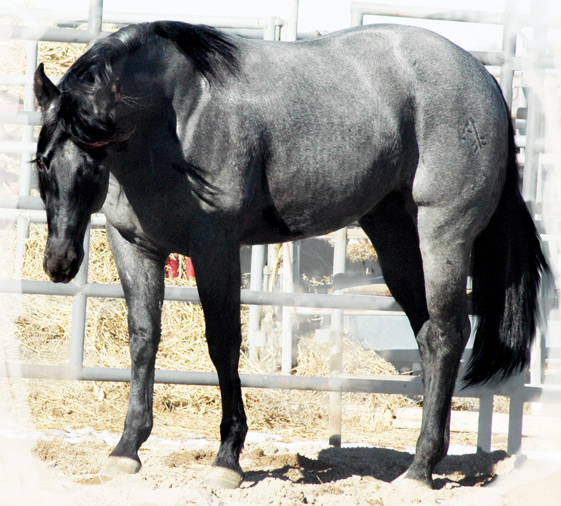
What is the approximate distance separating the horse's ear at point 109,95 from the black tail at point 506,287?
1.66m

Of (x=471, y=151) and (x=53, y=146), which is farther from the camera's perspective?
(x=471, y=151)

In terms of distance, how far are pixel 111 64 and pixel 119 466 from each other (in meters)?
1.34

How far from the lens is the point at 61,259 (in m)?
2.30

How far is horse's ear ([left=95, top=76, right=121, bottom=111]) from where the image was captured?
2.35 meters

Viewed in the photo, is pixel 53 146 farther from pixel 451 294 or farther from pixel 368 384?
pixel 368 384

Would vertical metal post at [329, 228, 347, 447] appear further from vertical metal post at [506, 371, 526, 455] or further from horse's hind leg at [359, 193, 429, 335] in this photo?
vertical metal post at [506, 371, 526, 455]

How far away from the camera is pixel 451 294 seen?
296 cm

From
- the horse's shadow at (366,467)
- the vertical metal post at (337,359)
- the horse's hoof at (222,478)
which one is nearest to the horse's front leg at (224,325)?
the horse's hoof at (222,478)

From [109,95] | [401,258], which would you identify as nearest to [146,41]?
[109,95]

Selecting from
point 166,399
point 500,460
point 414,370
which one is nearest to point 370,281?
point 414,370

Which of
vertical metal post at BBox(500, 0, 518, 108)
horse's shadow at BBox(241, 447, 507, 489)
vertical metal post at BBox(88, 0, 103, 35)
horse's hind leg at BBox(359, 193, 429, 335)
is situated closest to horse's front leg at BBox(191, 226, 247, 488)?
horse's shadow at BBox(241, 447, 507, 489)

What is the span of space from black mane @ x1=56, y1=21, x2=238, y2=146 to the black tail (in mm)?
1304

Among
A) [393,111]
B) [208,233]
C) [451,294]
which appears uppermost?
[393,111]

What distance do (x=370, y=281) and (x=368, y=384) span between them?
1.69 metres
